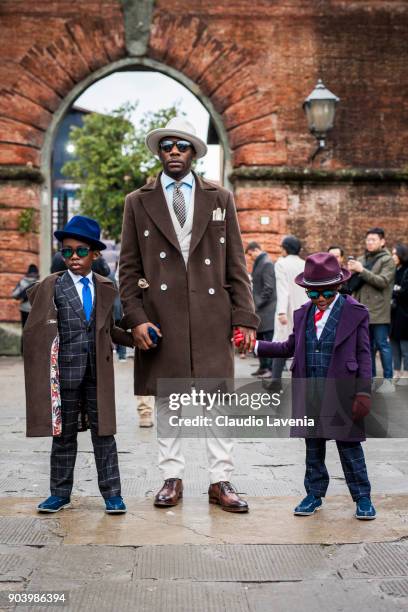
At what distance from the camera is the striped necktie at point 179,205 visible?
219 inches

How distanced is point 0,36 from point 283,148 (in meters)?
5.04

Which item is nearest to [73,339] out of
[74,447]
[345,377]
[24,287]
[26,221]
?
[74,447]

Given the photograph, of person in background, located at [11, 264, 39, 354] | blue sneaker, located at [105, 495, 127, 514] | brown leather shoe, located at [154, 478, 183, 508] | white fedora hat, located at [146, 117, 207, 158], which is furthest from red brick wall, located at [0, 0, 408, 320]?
blue sneaker, located at [105, 495, 127, 514]

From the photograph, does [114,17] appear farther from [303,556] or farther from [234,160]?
[303,556]

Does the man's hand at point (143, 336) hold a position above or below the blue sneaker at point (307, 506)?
above

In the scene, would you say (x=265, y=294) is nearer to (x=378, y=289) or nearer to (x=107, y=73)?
(x=378, y=289)

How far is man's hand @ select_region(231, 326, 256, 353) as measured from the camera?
546 cm

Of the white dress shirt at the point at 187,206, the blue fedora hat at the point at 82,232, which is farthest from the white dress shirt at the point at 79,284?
the white dress shirt at the point at 187,206

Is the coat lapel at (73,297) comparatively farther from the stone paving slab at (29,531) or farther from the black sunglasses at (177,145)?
the stone paving slab at (29,531)

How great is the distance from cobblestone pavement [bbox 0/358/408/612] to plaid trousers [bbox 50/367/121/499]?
0.17 m

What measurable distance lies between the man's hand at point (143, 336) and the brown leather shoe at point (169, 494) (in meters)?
0.78

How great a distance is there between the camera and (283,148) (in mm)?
16203

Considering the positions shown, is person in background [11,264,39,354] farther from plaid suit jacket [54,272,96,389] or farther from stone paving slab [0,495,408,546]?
plaid suit jacket [54,272,96,389]

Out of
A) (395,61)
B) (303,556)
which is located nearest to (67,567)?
(303,556)
